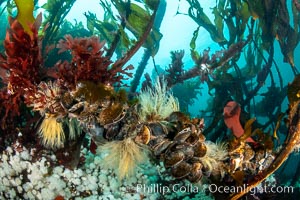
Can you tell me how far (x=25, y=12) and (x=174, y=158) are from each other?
6.07 ft

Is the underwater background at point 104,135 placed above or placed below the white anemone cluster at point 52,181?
above

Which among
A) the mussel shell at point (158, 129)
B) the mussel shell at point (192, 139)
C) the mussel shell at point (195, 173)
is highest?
the mussel shell at point (158, 129)

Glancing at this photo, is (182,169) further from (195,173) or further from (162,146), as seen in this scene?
(162,146)

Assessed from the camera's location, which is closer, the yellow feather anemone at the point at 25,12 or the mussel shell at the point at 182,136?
the mussel shell at the point at 182,136

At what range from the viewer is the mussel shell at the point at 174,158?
1970 mm

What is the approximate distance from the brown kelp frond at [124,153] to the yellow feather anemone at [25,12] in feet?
4.22

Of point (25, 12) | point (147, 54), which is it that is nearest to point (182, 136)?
point (25, 12)

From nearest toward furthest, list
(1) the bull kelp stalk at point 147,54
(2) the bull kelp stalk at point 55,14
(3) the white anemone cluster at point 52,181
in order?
(3) the white anemone cluster at point 52,181 < (2) the bull kelp stalk at point 55,14 < (1) the bull kelp stalk at point 147,54

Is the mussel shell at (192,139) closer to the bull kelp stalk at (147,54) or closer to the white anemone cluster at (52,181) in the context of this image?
the white anemone cluster at (52,181)

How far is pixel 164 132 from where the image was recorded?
2.00m

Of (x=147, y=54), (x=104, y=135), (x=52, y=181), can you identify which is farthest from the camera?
(x=147, y=54)

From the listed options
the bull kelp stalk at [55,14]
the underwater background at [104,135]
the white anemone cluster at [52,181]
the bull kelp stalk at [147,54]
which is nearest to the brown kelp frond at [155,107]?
the underwater background at [104,135]

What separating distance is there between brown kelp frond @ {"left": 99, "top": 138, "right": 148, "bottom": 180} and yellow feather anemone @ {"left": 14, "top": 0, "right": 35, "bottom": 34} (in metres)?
1.29

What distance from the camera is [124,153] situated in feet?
6.79
